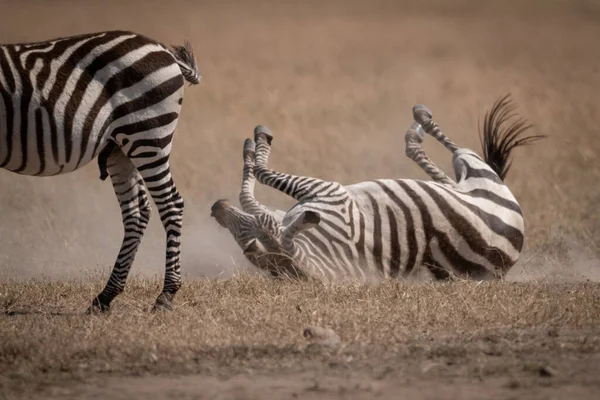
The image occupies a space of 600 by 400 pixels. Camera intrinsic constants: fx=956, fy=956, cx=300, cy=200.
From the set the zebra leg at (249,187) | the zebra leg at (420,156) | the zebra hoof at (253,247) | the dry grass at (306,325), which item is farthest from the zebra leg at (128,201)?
the zebra leg at (420,156)

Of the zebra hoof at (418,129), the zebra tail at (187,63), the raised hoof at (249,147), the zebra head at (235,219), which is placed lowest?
the zebra head at (235,219)

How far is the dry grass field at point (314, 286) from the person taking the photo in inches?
195

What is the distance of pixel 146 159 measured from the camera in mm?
7164

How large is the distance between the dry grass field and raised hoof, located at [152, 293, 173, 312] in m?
0.13

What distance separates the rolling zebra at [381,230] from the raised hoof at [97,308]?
1.47 meters

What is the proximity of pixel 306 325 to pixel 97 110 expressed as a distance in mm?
2267

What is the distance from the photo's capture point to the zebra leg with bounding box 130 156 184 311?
7.19 meters

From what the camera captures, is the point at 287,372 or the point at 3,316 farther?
the point at 3,316

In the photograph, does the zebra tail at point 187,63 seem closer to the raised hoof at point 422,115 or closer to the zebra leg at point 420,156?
the zebra leg at point 420,156

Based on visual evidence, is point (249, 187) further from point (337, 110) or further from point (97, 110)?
point (337, 110)

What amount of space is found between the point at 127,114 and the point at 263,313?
5.94ft

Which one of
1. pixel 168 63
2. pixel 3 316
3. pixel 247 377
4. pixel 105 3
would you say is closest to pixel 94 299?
pixel 3 316

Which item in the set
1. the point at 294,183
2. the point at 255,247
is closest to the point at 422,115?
the point at 294,183

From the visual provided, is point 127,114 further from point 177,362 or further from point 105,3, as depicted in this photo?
point 105,3
